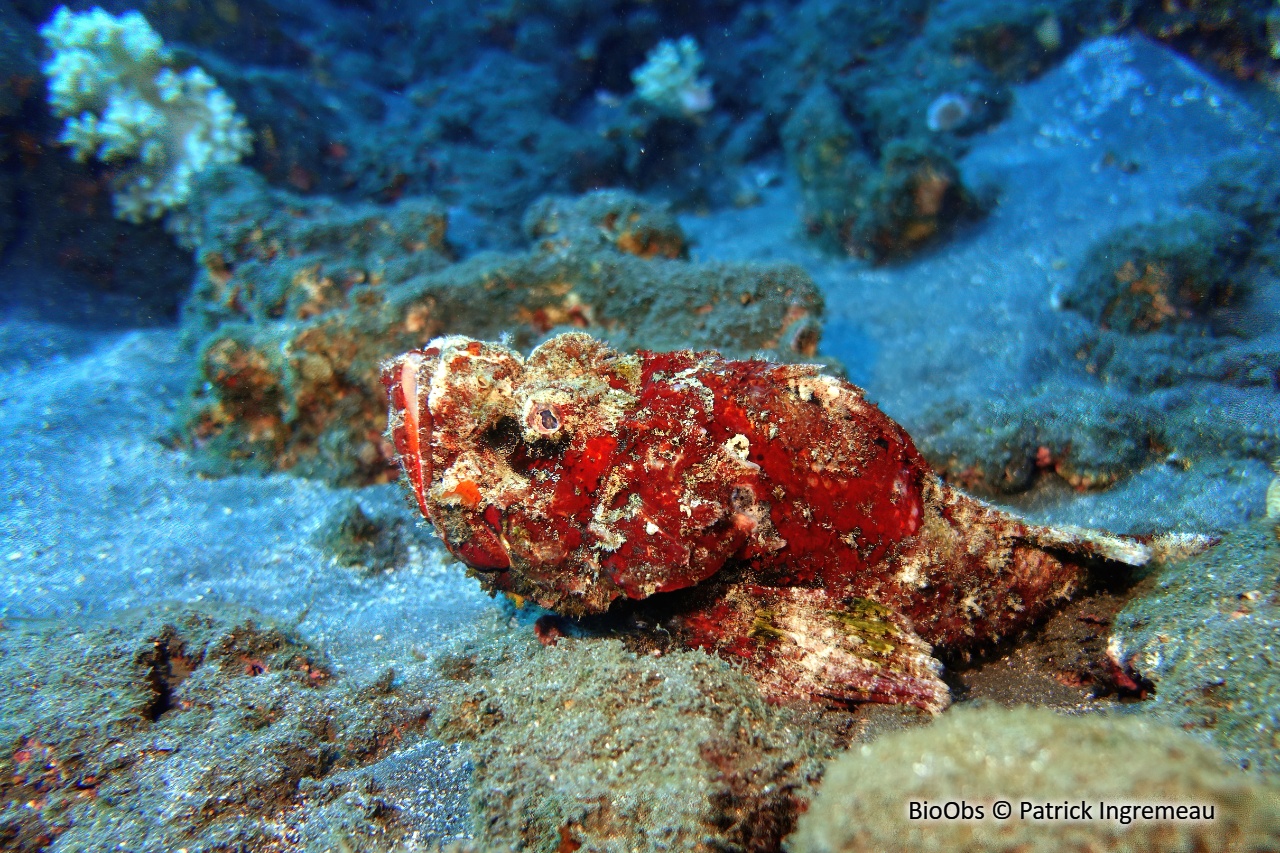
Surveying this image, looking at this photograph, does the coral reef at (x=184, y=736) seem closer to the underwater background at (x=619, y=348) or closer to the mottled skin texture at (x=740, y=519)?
the underwater background at (x=619, y=348)

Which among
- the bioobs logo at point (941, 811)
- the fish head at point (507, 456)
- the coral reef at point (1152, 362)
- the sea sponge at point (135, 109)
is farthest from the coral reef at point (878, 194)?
the sea sponge at point (135, 109)

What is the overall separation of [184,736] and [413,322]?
3432 mm

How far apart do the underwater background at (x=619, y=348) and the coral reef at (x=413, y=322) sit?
38 millimetres

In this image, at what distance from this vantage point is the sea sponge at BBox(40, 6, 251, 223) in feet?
→ 25.9

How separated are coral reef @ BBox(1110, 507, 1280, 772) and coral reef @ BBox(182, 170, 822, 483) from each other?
8.45ft

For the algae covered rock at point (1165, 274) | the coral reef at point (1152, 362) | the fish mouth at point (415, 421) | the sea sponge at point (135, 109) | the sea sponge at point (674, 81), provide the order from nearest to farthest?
the fish mouth at point (415, 421), the coral reef at point (1152, 362), the algae covered rock at point (1165, 274), the sea sponge at point (135, 109), the sea sponge at point (674, 81)

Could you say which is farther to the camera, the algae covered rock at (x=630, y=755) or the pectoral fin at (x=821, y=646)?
the pectoral fin at (x=821, y=646)

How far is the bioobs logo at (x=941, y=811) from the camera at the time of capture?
1324 mm

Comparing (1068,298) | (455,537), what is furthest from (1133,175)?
(455,537)

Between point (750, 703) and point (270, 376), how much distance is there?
4933 millimetres

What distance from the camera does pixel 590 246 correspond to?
5.47 metres

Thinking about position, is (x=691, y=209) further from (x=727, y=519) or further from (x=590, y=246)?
(x=727, y=519)

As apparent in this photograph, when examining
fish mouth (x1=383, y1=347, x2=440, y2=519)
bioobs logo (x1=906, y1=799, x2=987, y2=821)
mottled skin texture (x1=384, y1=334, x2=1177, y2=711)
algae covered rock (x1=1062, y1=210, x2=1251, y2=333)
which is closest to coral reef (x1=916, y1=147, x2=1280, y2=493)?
algae covered rock (x1=1062, y1=210, x2=1251, y2=333)

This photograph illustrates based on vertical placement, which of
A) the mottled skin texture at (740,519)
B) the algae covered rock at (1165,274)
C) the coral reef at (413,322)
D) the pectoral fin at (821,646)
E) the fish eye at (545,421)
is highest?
the algae covered rock at (1165,274)
